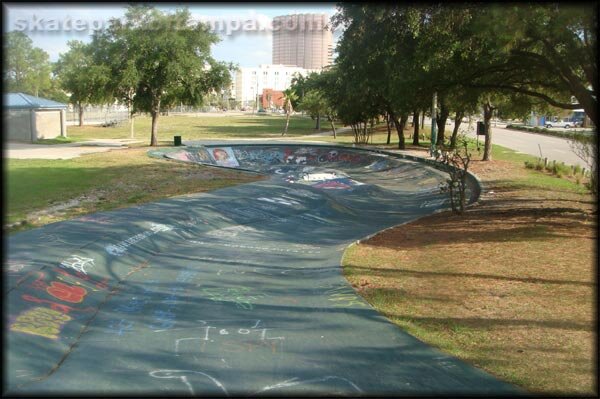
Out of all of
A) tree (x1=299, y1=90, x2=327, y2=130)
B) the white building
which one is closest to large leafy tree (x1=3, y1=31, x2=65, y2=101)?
tree (x1=299, y1=90, x2=327, y2=130)

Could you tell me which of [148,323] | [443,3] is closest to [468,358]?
[148,323]

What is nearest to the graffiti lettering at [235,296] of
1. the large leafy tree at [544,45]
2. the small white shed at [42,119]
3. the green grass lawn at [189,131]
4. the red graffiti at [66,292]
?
the red graffiti at [66,292]

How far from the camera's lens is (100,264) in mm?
10828

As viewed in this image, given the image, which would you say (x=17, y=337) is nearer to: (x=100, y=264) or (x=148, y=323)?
(x=148, y=323)

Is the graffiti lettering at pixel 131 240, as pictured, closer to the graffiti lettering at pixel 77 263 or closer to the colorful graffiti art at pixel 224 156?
the graffiti lettering at pixel 77 263

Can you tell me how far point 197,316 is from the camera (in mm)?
8656

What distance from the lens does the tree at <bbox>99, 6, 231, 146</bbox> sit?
4006cm

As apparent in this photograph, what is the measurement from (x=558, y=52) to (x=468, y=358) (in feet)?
31.5

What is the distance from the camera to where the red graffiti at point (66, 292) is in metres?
8.61

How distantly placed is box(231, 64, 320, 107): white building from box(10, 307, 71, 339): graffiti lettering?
79818 millimetres

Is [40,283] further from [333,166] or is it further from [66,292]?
[333,166]

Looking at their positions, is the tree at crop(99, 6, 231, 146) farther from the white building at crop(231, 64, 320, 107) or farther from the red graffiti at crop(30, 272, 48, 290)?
the white building at crop(231, 64, 320, 107)

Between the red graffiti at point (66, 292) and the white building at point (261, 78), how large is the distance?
258 feet

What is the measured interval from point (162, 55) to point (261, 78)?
270 ft
